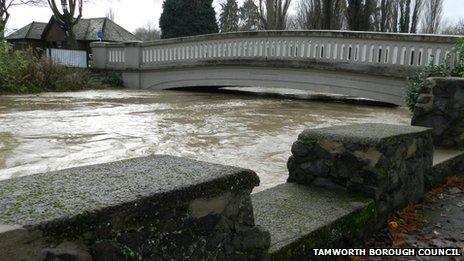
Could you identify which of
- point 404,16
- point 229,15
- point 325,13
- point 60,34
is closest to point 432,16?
point 404,16

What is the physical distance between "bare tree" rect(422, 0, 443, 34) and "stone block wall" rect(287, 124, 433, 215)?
4278 centimetres

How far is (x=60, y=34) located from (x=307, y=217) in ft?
101

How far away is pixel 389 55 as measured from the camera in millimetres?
9953

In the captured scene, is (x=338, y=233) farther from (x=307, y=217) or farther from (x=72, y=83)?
(x=72, y=83)

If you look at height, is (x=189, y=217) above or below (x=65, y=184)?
below

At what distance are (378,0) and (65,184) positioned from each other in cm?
3123

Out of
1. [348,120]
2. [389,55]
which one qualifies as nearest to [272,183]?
[348,120]

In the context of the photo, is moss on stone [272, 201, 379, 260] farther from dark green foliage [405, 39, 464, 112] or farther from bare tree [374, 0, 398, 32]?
bare tree [374, 0, 398, 32]

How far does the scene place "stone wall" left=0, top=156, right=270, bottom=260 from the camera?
3.61 feet

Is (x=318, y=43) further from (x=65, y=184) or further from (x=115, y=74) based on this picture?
(x=65, y=184)

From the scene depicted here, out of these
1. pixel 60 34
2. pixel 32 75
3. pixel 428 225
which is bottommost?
pixel 428 225

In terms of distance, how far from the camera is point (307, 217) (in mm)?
2305

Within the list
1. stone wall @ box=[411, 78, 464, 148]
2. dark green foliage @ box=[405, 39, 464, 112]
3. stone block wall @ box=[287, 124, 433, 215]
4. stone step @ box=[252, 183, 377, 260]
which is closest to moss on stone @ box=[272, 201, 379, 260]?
stone step @ box=[252, 183, 377, 260]

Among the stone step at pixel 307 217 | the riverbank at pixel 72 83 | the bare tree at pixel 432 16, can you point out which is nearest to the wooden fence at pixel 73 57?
the riverbank at pixel 72 83
